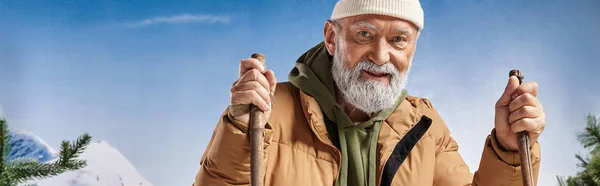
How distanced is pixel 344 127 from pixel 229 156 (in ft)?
1.11

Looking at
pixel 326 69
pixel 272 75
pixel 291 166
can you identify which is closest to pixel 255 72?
pixel 272 75

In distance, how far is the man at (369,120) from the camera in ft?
4.20

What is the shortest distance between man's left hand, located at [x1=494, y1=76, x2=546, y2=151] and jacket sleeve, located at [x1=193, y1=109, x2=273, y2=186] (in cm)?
43

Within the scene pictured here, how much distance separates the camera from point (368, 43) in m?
1.36

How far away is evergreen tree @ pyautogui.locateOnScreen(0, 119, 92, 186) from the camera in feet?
4.88

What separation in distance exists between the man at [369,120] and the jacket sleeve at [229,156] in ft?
0.12

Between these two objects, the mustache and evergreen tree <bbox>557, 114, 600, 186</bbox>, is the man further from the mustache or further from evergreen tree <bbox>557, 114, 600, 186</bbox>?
evergreen tree <bbox>557, 114, 600, 186</bbox>

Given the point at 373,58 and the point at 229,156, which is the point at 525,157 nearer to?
the point at 373,58

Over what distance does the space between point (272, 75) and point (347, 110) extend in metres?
0.41

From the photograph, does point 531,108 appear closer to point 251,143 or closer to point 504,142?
point 504,142

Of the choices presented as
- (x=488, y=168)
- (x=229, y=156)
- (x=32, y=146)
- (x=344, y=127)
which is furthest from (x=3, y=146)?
(x=32, y=146)

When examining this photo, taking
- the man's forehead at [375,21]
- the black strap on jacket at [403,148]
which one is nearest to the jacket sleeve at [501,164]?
the black strap on jacket at [403,148]

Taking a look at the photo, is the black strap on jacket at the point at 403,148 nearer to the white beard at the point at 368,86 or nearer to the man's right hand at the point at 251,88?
the white beard at the point at 368,86

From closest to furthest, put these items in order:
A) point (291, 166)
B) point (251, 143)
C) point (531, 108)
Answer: point (251, 143) → point (531, 108) → point (291, 166)
